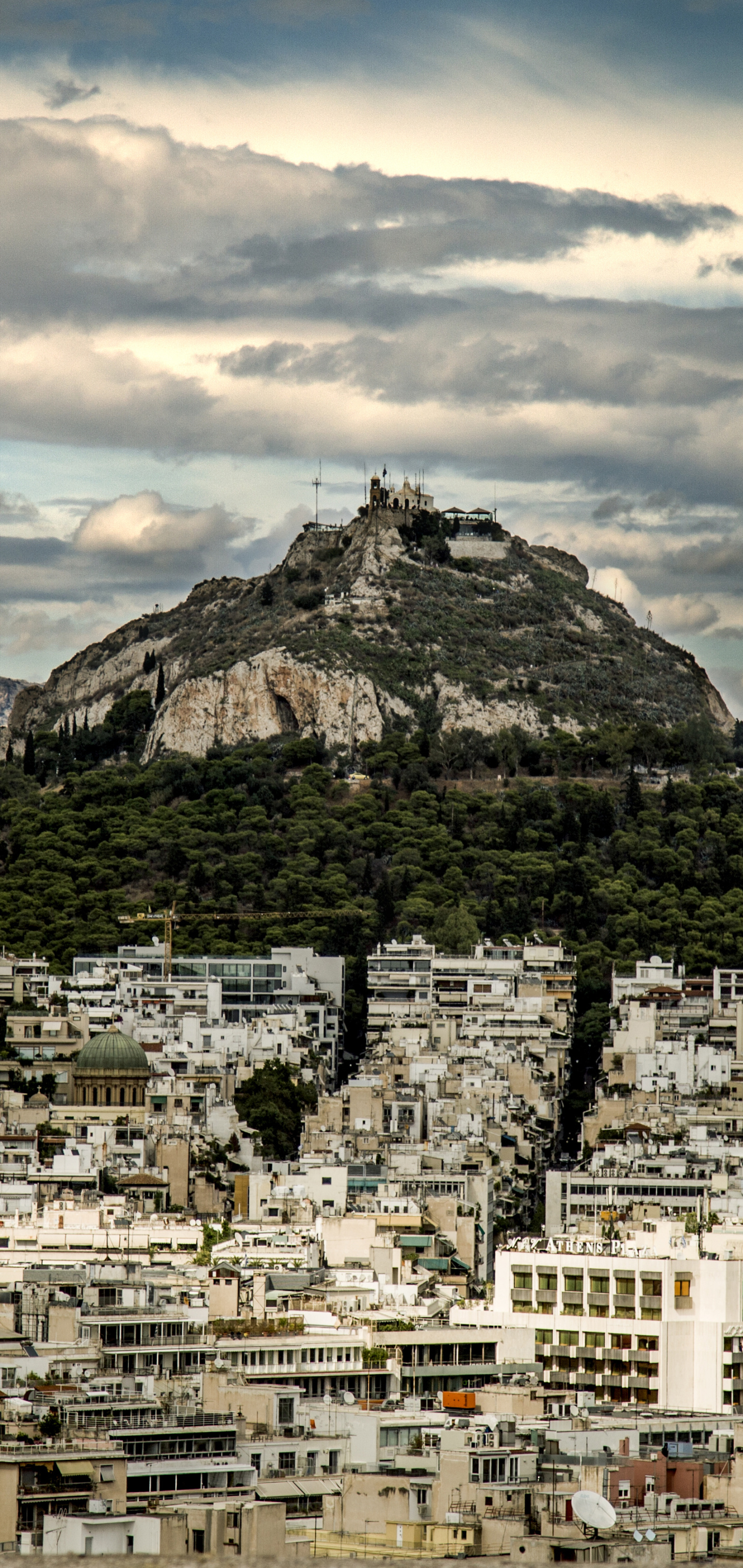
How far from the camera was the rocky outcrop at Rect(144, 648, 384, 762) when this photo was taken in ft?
516

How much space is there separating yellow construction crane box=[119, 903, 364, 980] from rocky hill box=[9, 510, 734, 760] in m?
31.5

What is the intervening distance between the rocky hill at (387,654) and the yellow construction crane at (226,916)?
31540mm

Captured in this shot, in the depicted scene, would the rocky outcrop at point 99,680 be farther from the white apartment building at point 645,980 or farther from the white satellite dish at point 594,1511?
the white satellite dish at point 594,1511

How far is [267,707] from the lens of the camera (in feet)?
522

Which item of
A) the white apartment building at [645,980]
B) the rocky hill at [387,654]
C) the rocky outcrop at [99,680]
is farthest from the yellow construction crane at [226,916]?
the rocky outcrop at [99,680]

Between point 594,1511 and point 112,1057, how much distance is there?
64.8 metres

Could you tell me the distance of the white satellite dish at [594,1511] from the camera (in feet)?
99.3

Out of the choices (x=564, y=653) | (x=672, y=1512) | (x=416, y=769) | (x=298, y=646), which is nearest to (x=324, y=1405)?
(x=672, y=1512)

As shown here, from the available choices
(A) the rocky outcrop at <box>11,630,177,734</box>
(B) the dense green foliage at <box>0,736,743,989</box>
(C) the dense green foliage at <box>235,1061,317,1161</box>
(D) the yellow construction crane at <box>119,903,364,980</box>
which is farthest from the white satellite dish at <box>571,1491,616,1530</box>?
(A) the rocky outcrop at <box>11,630,177,734</box>

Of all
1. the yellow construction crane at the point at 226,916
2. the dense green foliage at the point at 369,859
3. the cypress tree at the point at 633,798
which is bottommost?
the yellow construction crane at the point at 226,916

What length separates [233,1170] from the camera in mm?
85188

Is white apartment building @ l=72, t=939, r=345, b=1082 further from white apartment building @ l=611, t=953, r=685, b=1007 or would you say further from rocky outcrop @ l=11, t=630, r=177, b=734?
rocky outcrop @ l=11, t=630, r=177, b=734

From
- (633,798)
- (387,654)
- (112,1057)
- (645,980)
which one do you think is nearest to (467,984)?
(645,980)

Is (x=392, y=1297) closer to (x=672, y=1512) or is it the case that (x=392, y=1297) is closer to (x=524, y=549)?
(x=672, y=1512)
